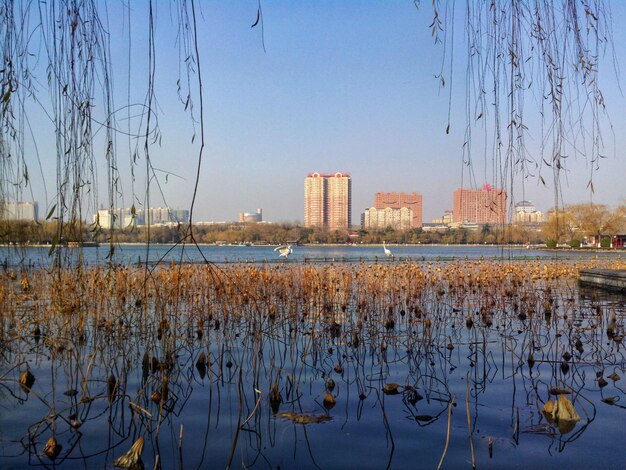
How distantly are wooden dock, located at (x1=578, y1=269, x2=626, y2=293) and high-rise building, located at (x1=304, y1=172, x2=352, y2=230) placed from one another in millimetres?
129022

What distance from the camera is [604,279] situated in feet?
49.5

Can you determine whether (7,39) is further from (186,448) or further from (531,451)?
(531,451)

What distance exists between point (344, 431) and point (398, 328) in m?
4.25

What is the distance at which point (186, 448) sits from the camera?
11.6 feet

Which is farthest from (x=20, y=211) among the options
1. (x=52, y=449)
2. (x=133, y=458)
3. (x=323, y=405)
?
(x=323, y=405)

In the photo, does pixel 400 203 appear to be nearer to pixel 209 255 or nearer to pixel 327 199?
pixel 327 199

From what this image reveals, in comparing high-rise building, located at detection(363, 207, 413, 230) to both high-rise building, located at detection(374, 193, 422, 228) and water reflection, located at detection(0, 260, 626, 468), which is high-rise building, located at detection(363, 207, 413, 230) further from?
water reflection, located at detection(0, 260, 626, 468)

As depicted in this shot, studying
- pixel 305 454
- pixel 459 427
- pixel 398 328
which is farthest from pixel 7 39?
pixel 398 328

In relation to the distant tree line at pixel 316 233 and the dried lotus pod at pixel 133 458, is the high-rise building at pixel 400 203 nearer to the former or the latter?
the distant tree line at pixel 316 233

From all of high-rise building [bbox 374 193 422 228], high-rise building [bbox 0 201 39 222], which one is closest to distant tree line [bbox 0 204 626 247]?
high-rise building [bbox 0 201 39 222]

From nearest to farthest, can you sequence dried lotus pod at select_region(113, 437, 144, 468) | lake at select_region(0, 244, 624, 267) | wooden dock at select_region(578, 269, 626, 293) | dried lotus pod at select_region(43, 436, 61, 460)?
1. dried lotus pod at select_region(113, 437, 144, 468)
2. dried lotus pod at select_region(43, 436, 61, 460)
3. lake at select_region(0, 244, 624, 267)
4. wooden dock at select_region(578, 269, 626, 293)

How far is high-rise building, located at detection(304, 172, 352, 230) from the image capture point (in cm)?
14775

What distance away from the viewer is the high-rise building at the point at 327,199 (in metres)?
148

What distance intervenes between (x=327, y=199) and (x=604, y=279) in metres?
135
